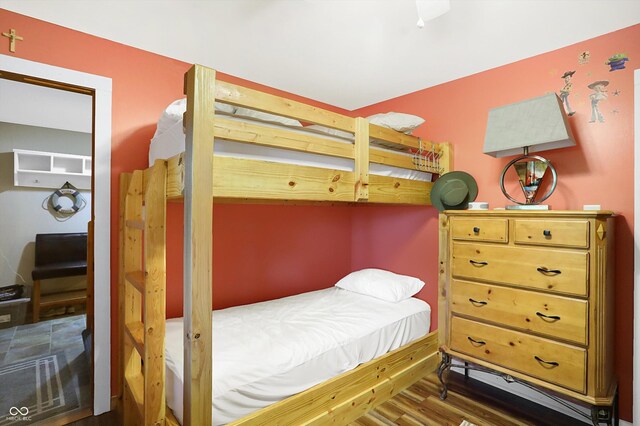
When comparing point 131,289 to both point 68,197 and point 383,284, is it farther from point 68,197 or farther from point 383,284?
point 68,197

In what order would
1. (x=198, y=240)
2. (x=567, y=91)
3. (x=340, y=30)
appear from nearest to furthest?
(x=198, y=240), (x=340, y=30), (x=567, y=91)

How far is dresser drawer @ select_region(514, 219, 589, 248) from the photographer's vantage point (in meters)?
1.59

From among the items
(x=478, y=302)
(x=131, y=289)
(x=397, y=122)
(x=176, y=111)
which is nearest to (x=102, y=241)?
(x=131, y=289)

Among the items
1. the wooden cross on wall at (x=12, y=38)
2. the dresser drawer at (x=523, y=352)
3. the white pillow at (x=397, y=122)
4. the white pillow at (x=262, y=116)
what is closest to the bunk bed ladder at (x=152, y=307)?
the white pillow at (x=262, y=116)

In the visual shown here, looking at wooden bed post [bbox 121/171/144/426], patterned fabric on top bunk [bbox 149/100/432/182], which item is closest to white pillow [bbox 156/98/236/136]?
patterned fabric on top bunk [bbox 149/100/432/182]

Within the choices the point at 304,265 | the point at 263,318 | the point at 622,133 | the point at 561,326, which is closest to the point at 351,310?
the point at 263,318

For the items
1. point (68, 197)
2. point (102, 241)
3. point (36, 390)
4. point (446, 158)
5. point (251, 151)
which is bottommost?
point (36, 390)

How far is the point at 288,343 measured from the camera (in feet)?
5.65

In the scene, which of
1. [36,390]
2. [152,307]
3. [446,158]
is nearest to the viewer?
[152,307]

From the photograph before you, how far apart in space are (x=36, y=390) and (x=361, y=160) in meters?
2.72

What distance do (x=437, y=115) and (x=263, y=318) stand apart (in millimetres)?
2118

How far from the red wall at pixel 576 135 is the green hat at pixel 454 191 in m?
0.08

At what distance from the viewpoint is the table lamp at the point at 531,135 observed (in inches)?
69.9

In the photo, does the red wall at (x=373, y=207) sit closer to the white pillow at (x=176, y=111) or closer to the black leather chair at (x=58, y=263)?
the white pillow at (x=176, y=111)
